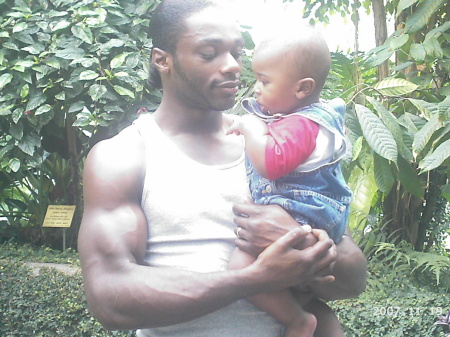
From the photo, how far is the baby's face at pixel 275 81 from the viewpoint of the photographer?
1.70 metres

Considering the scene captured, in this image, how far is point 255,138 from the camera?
1670mm

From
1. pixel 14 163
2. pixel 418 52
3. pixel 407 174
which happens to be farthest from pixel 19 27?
pixel 407 174

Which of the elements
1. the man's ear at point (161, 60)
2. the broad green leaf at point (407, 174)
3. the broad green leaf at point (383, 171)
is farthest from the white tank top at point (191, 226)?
the broad green leaf at point (407, 174)

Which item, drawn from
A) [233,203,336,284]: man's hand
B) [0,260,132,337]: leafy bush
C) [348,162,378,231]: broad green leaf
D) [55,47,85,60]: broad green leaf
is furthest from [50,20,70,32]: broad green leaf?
[233,203,336,284]: man's hand

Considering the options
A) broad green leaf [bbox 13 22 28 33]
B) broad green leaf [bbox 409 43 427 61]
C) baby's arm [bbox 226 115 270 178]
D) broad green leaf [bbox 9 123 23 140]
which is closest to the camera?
baby's arm [bbox 226 115 270 178]

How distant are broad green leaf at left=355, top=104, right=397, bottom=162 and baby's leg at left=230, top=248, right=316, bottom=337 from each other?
46.9 inches

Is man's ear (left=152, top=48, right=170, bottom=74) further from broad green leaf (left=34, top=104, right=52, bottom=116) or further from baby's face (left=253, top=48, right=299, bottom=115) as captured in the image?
broad green leaf (left=34, top=104, right=52, bottom=116)

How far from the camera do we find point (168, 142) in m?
1.78

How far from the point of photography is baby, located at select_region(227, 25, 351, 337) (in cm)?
166

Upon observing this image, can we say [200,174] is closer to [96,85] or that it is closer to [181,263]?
[181,263]

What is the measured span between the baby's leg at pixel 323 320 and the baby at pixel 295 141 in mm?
147

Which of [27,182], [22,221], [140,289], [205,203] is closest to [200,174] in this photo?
[205,203]

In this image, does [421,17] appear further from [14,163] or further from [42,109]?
[14,163]

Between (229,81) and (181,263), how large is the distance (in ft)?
1.70
